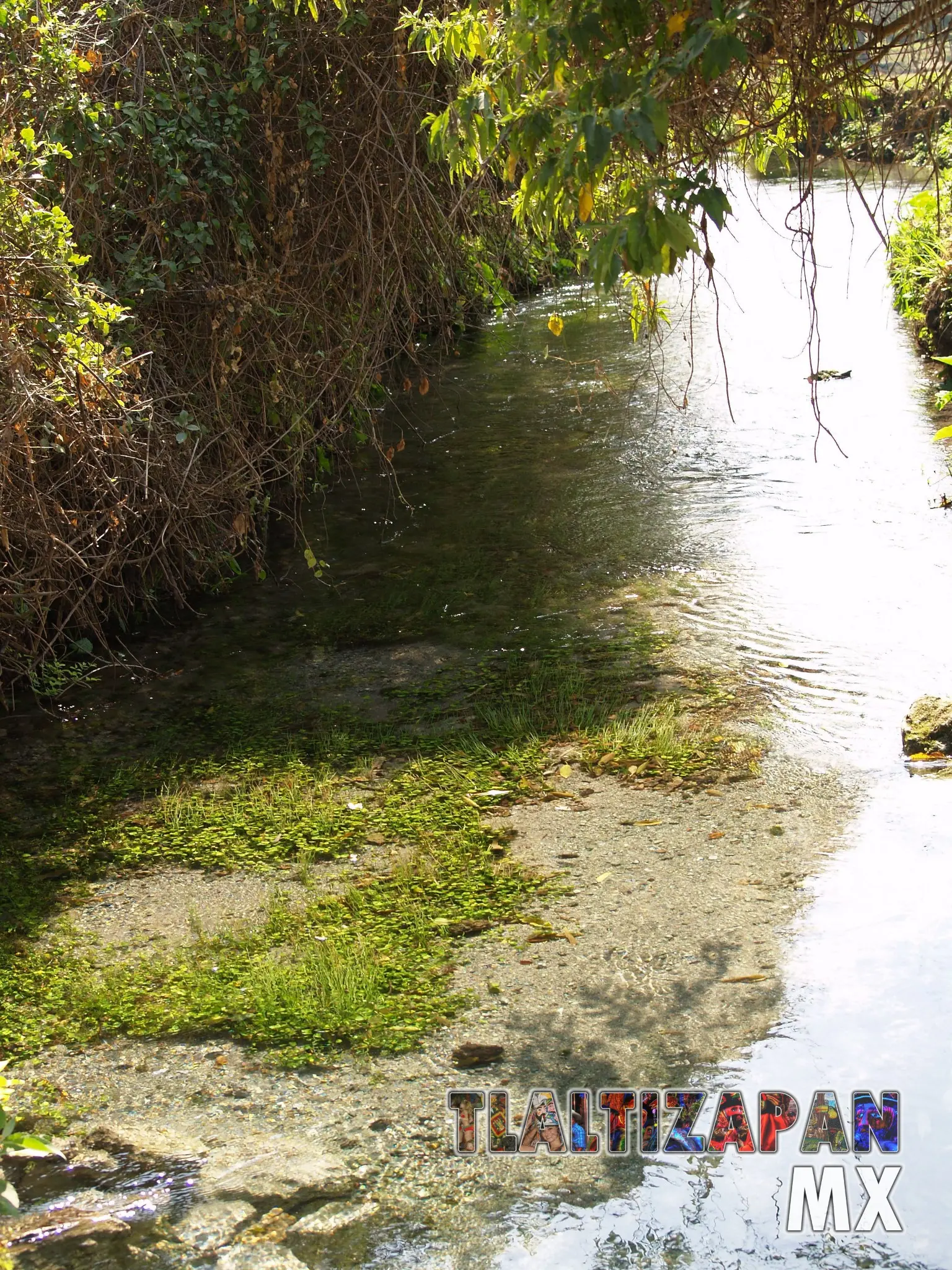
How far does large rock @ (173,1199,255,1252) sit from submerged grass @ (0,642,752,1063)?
0.59 metres

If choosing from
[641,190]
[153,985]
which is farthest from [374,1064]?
[641,190]

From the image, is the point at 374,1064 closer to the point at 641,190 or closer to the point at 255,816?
the point at 255,816

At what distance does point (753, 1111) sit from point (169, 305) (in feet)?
17.7

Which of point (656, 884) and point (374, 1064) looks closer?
point (374, 1064)

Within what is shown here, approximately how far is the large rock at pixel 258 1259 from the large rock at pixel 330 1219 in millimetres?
55

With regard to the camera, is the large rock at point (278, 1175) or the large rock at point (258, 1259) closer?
the large rock at point (258, 1259)

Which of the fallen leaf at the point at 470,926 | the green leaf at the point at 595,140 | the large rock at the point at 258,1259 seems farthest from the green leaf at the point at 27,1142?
the green leaf at the point at 595,140

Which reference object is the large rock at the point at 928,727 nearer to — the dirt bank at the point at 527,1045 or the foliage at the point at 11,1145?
the dirt bank at the point at 527,1045

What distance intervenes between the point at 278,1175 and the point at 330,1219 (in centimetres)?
22

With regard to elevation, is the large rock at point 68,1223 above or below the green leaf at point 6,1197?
below

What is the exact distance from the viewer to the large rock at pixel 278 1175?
3.05 m

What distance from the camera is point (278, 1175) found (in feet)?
10.2

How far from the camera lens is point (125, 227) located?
267 inches

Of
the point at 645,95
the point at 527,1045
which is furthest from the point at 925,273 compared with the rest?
the point at 527,1045
